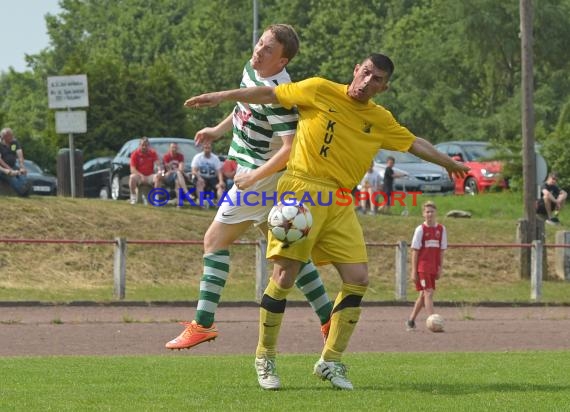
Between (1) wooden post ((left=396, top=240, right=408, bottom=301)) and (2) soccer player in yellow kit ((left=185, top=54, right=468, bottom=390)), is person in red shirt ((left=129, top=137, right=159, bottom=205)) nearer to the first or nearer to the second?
(1) wooden post ((left=396, top=240, right=408, bottom=301))

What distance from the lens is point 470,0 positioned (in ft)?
187

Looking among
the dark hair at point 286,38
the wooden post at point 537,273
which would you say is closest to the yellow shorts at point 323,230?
the dark hair at point 286,38

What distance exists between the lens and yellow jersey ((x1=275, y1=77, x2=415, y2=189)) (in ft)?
32.5

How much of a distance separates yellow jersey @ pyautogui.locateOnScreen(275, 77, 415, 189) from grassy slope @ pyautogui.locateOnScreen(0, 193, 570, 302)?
13.7 metres

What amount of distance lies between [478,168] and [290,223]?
101 feet

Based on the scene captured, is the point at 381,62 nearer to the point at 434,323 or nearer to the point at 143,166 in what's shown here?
the point at 434,323

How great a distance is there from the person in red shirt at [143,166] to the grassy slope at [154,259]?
528mm

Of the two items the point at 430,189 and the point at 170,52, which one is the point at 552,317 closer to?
the point at 430,189

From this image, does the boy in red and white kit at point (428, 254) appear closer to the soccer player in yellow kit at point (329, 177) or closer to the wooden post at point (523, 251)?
the soccer player in yellow kit at point (329, 177)

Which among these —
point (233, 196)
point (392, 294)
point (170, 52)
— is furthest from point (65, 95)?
point (170, 52)

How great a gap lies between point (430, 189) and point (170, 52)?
Result: 48.5 metres

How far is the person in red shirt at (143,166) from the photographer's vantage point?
1134 inches

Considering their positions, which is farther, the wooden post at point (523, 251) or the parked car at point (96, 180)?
the parked car at point (96, 180)

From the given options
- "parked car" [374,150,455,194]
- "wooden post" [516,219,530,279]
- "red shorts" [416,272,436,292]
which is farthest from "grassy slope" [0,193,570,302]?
"parked car" [374,150,455,194]
